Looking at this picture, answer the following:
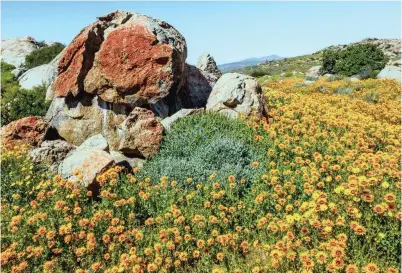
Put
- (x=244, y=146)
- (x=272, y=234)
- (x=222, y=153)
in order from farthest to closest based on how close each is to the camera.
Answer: (x=244, y=146) < (x=222, y=153) < (x=272, y=234)

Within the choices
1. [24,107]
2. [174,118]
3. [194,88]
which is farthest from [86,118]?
[194,88]

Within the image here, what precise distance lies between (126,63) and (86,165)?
4.20 m

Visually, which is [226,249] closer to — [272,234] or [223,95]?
[272,234]

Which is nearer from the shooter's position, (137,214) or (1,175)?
(137,214)

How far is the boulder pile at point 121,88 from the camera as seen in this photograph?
11.3 meters

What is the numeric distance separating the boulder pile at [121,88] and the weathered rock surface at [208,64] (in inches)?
181

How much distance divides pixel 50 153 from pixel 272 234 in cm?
682

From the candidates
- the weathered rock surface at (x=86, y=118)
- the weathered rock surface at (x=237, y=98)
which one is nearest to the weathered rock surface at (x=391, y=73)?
the weathered rock surface at (x=237, y=98)

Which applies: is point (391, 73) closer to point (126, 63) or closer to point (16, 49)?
point (126, 63)

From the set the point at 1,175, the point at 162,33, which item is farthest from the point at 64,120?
the point at 162,33

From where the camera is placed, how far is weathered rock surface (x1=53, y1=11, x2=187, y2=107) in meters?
11.3

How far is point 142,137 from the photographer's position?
33.2 ft

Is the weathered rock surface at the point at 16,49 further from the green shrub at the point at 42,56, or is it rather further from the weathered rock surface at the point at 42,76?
the weathered rock surface at the point at 42,76

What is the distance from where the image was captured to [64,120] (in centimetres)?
1209
